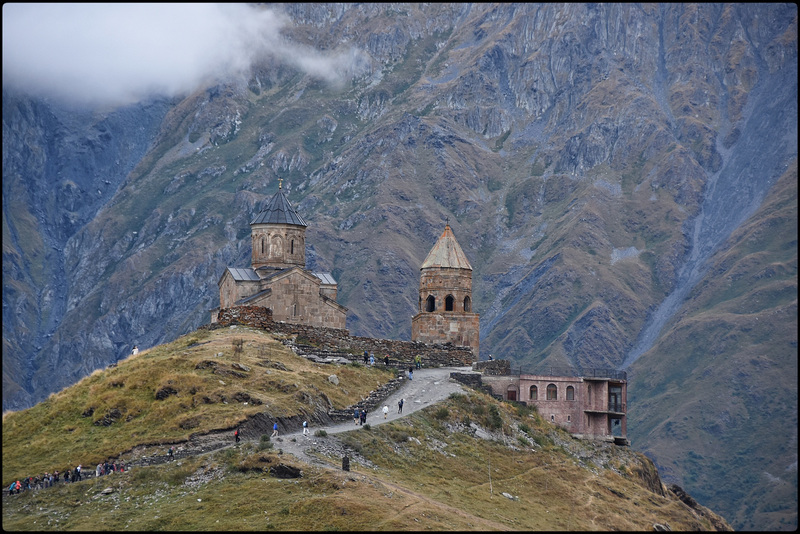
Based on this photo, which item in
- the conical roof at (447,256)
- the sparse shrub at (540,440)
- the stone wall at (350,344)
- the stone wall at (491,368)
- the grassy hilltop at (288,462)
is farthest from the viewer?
the conical roof at (447,256)

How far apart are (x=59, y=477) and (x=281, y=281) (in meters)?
29.9

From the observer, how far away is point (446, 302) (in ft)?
267

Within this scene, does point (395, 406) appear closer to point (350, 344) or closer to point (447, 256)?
point (350, 344)

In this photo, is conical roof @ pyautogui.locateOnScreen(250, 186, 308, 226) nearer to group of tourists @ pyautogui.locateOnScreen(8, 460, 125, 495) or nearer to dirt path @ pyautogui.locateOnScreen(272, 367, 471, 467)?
dirt path @ pyautogui.locateOnScreen(272, 367, 471, 467)

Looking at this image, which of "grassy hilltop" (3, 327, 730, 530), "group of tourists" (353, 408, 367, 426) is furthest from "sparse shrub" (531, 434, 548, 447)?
"group of tourists" (353, 408, 367, 426)

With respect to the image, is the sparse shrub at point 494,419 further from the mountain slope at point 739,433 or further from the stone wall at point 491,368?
the mountain slope at point 739,433

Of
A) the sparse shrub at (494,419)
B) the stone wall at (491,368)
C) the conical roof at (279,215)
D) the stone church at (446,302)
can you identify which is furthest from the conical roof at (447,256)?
the sparse shrub at (494,419)

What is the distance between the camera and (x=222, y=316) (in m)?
72.8

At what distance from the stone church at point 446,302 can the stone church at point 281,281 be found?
5944 mm

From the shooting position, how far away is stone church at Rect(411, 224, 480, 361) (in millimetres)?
80250

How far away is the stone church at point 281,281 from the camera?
77.8 metres

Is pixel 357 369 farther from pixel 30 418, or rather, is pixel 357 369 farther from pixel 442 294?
pixel 30 418

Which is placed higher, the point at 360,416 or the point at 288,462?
the point at 360,416

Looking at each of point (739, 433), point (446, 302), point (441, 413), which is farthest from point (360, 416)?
point (739, 433)
